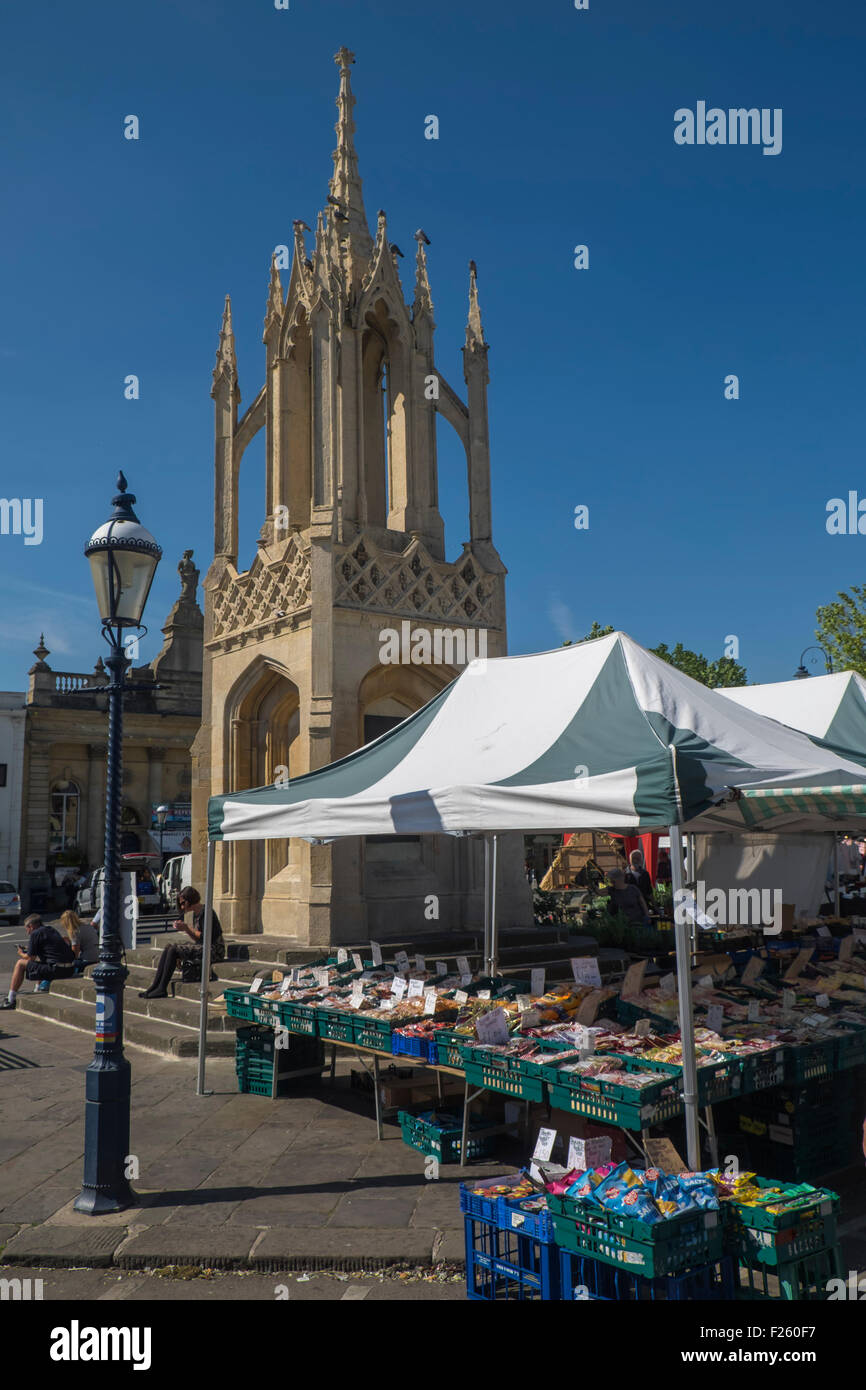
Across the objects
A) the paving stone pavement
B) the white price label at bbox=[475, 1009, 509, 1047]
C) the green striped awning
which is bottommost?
the paving stone pavement

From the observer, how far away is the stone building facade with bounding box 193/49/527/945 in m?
13.3

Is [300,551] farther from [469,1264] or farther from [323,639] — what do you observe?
[469,1264]

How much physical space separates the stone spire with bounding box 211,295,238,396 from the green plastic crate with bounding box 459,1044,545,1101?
12.5m

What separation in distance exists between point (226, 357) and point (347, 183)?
10.5 ft

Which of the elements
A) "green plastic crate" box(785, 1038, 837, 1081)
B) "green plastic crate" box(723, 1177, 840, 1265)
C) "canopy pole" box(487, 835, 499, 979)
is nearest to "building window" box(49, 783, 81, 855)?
"canopy pole" box(487, 835, 499, 979)

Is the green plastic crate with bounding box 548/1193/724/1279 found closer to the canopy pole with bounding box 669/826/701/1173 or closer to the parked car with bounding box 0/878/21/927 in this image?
the canopy pole with bounding box 669/826/701/1173

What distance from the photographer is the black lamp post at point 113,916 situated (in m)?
6.20

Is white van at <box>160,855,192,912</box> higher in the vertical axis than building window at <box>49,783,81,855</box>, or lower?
lower

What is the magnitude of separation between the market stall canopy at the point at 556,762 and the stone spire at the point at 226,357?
9006mm

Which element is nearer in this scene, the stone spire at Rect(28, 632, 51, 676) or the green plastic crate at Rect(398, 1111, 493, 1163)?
the green plastic crate at Rect(398, 1111, 493, 1163)

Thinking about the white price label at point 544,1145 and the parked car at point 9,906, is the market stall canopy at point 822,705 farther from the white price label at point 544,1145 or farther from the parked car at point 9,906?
the parked car at point 9,906

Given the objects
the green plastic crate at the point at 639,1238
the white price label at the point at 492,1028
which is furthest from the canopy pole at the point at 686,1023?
the white price label at the point at 492,1028
